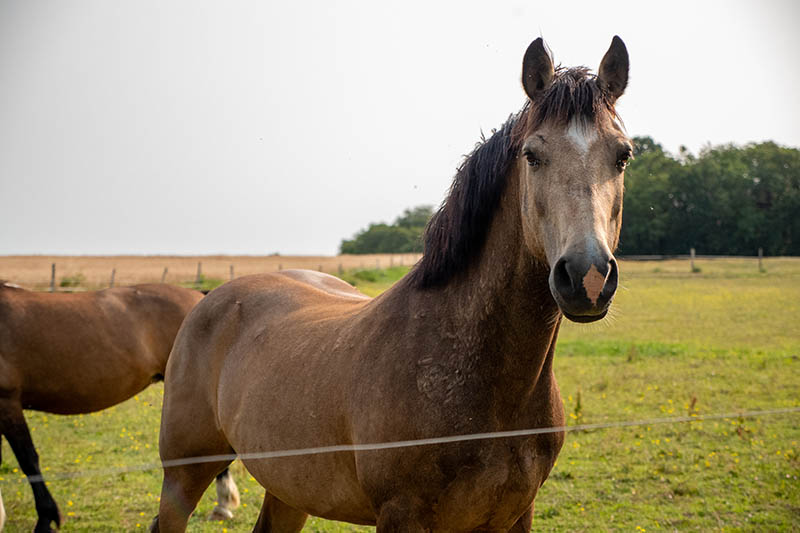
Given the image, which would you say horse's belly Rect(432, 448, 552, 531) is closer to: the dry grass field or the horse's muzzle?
the horse's muzzle

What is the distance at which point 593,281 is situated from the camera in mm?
1693

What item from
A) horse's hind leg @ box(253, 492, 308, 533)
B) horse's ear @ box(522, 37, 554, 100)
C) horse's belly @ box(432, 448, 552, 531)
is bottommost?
horse's hind leg @ box(253, 492, 308, 533)

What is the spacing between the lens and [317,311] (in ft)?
11.0

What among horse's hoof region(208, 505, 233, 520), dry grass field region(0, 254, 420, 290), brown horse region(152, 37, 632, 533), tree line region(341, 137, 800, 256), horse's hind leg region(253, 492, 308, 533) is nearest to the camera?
brown horse region(152, 37, 632, 533)


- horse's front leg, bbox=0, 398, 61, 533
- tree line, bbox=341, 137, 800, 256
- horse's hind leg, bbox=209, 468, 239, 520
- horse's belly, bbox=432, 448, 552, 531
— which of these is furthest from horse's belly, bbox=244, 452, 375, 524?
tree line, bbox=341, 137, 800, 256

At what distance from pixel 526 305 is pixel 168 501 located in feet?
8.58

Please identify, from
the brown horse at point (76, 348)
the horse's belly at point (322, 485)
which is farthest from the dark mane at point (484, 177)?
the brown horse at point (76, 348)

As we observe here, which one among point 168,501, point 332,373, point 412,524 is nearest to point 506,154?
point 332,373

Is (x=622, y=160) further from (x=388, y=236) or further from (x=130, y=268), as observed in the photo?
(x=130, y=268)

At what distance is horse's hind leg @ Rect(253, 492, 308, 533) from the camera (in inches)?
141

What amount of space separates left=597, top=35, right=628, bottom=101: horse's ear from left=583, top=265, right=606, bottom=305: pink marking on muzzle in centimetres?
81

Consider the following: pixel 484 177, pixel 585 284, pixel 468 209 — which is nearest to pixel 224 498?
pixel 468 209

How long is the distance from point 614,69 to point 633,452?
5161 millimetres

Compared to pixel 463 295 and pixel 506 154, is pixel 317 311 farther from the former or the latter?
pixel 506 154
